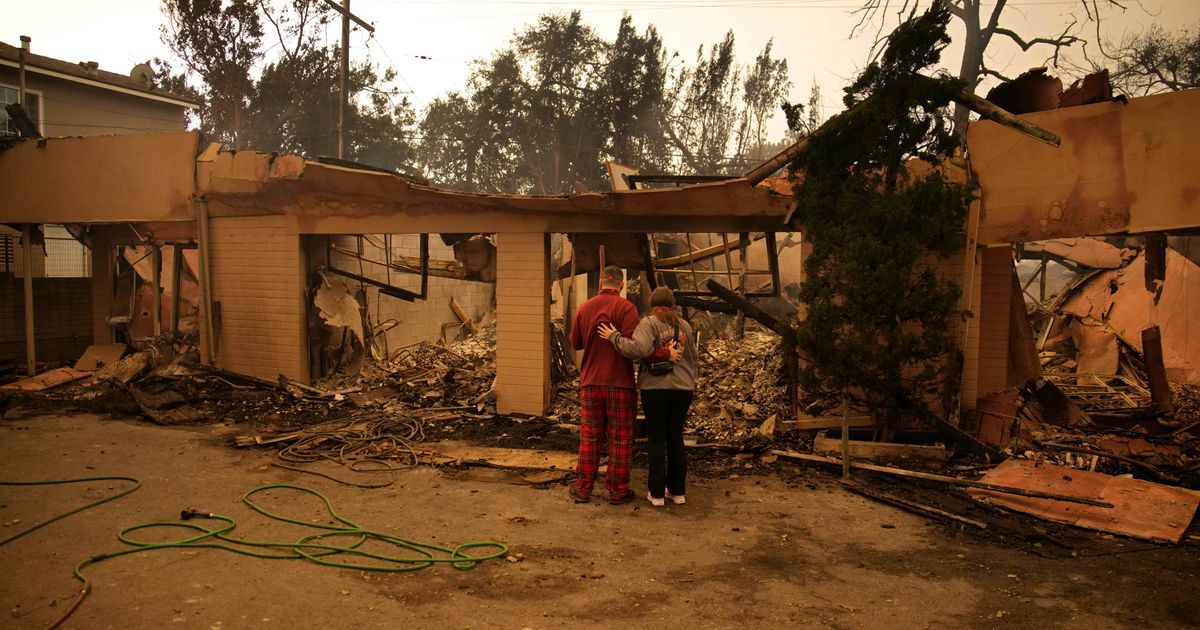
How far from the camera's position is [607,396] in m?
6.43

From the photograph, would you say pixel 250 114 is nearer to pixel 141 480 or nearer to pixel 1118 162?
pixel 141 480

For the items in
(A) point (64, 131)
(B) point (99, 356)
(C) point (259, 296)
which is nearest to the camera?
(C) point (259, 296)

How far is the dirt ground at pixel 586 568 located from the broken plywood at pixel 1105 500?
0.26 meters

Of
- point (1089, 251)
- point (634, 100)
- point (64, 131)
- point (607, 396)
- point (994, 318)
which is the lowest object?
point (607, 396)

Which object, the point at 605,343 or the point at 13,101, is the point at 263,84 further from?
the point at 605,343

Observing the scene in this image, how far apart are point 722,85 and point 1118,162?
26.1m

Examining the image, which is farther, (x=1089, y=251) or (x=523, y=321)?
(x=1089, y=251)

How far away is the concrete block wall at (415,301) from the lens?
43.6 feet

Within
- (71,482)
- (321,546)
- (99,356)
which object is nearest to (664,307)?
(321,546)

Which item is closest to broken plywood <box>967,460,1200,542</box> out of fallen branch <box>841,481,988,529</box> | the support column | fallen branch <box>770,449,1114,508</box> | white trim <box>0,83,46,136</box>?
fallen branch <box>770,449,1114,508</box>

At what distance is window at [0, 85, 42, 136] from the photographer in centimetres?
2017

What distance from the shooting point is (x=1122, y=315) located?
13203 millimetres

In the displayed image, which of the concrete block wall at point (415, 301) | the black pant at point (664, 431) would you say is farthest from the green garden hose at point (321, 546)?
the concrete block wall at point (415, 301)

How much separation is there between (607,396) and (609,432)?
317 mm
